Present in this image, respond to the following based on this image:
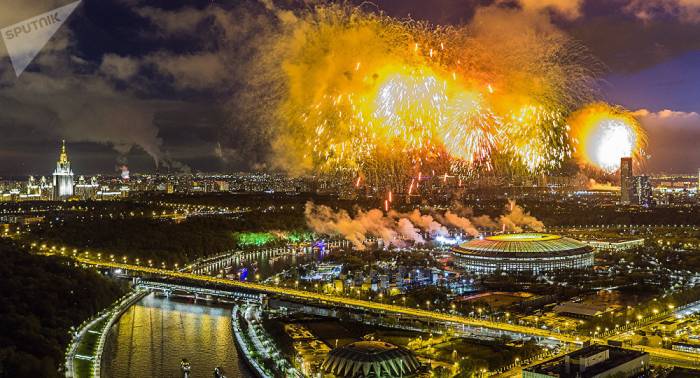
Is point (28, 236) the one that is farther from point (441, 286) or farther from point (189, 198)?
point (189, 198)

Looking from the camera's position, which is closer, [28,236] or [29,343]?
[29,343]

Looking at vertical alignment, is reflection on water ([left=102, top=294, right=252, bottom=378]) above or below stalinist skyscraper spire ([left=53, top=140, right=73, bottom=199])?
A: below

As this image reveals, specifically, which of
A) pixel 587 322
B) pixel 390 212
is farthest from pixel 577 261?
pixel 390 212

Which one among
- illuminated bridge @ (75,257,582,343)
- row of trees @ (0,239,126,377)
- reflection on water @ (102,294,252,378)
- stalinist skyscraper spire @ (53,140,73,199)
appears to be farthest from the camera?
stalinist skyscraper spire @ (53,140,73,199)

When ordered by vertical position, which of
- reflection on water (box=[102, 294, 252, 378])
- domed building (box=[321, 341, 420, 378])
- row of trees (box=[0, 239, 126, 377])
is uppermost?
row of trees (box=[0, 239, 126, 377])

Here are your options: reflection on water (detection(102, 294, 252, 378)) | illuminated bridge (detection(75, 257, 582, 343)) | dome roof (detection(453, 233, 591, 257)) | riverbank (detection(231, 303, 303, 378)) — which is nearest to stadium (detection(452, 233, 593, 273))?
dome roof (detection(453, 233, 591, 257))

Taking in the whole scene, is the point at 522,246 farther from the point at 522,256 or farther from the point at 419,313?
the point at 419,313

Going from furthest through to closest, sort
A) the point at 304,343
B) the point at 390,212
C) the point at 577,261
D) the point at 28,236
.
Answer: the point at 390,212, the point at 28,236, the point at 577,261, the point at 304,343

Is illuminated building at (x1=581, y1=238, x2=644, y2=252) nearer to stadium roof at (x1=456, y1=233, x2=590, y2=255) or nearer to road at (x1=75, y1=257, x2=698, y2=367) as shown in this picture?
stadium roof at (x1=456, y1=233, x2=590, y2=255)
